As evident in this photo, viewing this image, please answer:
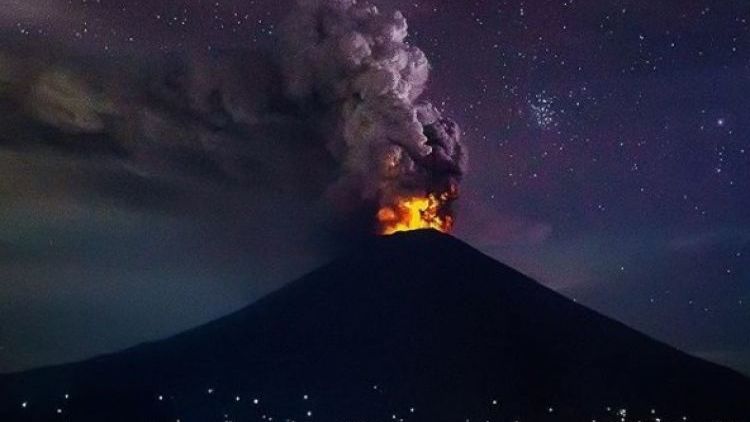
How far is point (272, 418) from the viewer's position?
74.8m

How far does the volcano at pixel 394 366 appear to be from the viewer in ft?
260

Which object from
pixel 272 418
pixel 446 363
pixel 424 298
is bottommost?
pixel 272 418

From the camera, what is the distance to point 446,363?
93.6 metres

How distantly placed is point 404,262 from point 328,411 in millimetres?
37629

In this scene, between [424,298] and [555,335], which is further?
[424,298]

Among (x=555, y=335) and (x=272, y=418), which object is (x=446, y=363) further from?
(x=272, y=418)

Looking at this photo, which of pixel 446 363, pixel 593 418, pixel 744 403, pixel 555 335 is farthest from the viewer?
pixel 555 335

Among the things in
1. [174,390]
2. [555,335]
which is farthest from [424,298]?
[174,390]

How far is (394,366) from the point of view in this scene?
91562 millimetres

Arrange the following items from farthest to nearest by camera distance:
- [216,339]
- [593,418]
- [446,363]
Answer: [216,339] < [446,363] < [593,418]

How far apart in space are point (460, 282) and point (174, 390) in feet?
124

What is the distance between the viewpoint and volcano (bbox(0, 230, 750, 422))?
260 ft

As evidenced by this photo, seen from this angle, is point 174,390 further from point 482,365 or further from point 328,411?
point 482,365

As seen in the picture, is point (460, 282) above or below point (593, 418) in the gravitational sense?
above
